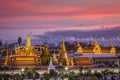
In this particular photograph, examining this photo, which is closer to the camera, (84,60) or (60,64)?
(60,64)

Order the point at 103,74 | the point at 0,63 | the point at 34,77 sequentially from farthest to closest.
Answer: the point at 0,63 < the point at 103,74 < the point at 34,77

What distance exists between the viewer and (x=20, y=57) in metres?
43.0

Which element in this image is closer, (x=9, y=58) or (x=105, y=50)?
(x=9, y=58)

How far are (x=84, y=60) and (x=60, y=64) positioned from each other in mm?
4106

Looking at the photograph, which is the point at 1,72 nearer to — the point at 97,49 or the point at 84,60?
the point at 84,60

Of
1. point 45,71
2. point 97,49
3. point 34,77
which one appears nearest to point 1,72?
point 45,71

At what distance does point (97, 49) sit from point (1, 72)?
19533 mm

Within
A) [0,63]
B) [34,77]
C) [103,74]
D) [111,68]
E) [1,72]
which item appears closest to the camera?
[34,77]

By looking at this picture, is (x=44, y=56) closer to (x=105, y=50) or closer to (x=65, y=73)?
(x=65, y=73)

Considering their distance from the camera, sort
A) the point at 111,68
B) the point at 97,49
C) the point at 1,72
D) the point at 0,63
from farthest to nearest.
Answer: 1. the point at 97,49
2. the point at 0,63
3. the point at 111,68
4. the point at 1,72

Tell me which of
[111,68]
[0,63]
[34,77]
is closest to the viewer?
[34,77]

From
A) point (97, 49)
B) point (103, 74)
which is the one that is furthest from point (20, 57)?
point (97, 49)

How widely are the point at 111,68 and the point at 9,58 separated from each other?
7.23m

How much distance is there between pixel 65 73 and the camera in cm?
3847
